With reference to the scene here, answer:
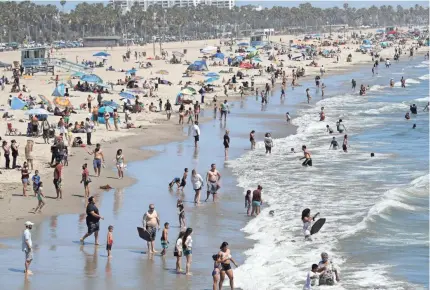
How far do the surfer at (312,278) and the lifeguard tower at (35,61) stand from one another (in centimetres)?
4737

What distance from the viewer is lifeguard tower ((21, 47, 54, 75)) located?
60594 millimetres

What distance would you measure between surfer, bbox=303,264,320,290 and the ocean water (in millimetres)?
493

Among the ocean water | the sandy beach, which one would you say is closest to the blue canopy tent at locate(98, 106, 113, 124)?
the sandy beach

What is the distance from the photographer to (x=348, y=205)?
23844mm

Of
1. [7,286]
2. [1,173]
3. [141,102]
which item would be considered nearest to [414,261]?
[7,286]

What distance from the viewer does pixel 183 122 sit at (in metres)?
41.2

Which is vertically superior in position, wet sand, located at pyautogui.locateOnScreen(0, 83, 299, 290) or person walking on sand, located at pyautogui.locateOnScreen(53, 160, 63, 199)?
person walking on sand, located at pyautogui.locateOnScreen(53, 160, 63, 199)

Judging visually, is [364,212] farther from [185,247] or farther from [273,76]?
[273,76]

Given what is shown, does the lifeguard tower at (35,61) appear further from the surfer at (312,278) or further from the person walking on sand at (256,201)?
the surfer at (312,278)

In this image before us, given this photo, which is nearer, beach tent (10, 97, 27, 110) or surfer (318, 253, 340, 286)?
surfer (318, 253, 340, 286)

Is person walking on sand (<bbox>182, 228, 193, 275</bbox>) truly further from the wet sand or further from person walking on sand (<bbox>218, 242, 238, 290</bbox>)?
person walking on sand (<bbox>218, 242, 238, 290</bbox>)

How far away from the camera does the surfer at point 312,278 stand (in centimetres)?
1565

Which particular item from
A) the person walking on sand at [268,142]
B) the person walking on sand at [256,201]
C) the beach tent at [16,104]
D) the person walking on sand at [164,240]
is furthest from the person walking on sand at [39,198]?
the beach tent at [16,104]

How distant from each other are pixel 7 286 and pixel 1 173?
10.5m
